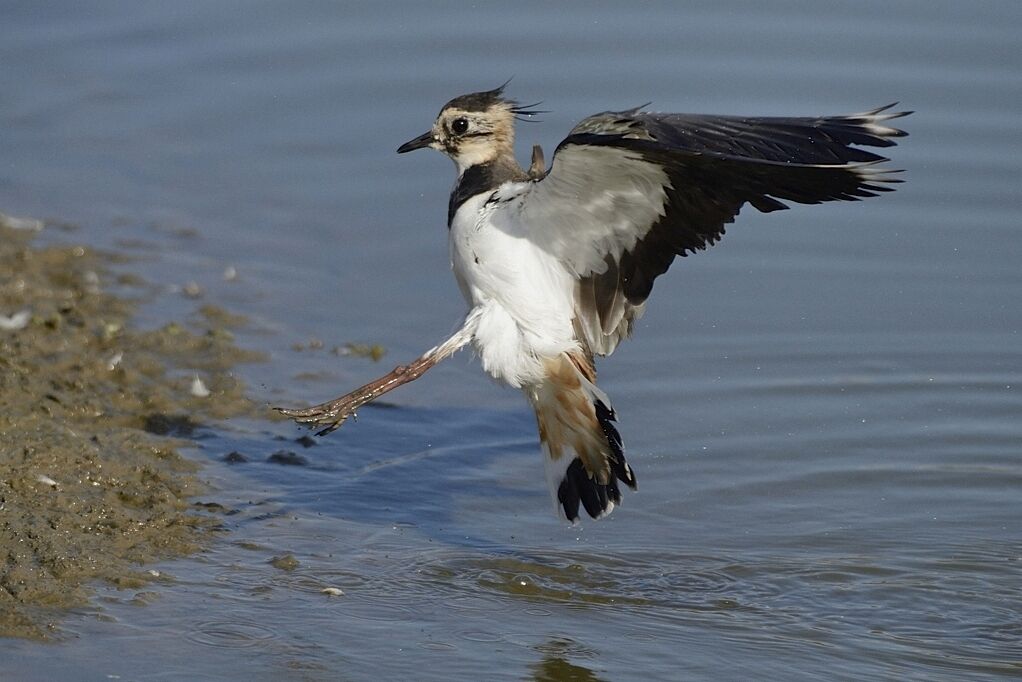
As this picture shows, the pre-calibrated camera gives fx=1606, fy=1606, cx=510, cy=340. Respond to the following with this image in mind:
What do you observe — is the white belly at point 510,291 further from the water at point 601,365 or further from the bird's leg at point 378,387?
the water at point 601,365

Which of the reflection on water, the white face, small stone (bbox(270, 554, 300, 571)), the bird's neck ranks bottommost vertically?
the reflection on water

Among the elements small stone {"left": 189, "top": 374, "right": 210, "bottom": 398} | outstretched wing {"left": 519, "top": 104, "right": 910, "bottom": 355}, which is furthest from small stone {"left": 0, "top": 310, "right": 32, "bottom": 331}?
outstretched wing {"left": 519, "top": 104, "right": 910, "bottom": 355}

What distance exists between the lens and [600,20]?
9578 mm

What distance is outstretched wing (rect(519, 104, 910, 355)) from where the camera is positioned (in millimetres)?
4477

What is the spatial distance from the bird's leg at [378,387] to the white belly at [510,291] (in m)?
0.06

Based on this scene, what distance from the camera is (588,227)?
16.7ft

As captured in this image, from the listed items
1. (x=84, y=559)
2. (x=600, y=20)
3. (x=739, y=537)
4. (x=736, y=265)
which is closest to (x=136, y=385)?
(x=84, y=559)

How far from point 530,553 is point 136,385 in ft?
6.03

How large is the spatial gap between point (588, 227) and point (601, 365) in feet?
6.27

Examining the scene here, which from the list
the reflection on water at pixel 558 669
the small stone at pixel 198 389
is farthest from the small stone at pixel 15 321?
the reflection on water at pixel 558 669

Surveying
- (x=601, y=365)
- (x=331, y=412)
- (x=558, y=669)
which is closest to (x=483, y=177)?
(x=331, y=412)

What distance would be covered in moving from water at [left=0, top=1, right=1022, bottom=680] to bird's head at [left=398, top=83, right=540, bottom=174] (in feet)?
3.90

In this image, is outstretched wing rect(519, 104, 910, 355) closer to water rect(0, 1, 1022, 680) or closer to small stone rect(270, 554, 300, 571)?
water rect(0, 1, 1022, 680)

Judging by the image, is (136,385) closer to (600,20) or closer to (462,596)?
(462,596)
